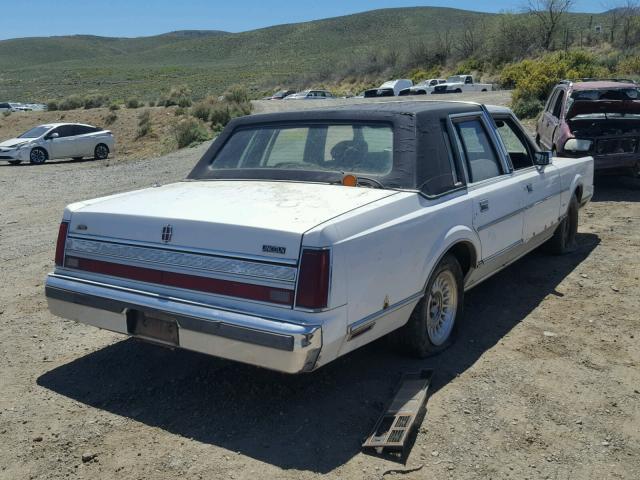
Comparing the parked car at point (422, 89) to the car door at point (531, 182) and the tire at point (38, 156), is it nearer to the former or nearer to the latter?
the tire at point (38, 156)

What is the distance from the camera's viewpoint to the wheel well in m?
4.95

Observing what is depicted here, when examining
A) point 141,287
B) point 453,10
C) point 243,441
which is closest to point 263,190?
point 141,287

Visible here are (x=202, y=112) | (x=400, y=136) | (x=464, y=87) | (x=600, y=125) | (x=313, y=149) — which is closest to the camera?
(x=400, y=136)

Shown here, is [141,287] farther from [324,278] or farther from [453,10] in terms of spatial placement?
[453,10]

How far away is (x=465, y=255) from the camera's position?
5.08 m

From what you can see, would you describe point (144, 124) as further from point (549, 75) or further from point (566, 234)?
point (566, 234)

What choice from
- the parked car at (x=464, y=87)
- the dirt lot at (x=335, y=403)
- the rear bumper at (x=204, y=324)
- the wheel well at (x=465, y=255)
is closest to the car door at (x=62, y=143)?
the dirt lot at (x=335, y=403)

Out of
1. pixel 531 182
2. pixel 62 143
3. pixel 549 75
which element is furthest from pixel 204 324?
pixel 549 75

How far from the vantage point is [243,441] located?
12.3ft

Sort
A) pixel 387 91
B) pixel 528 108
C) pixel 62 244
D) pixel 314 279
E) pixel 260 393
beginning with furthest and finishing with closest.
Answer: pixel 387 91
pixel 528 108
pixel 62 244
pixel 260 393
pixel 314 279

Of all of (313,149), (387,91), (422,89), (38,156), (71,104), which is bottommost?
(38,156)

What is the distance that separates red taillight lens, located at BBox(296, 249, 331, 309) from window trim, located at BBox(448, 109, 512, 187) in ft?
6.00

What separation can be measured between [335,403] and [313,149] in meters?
1.82

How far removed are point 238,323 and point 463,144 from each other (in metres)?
2.37
